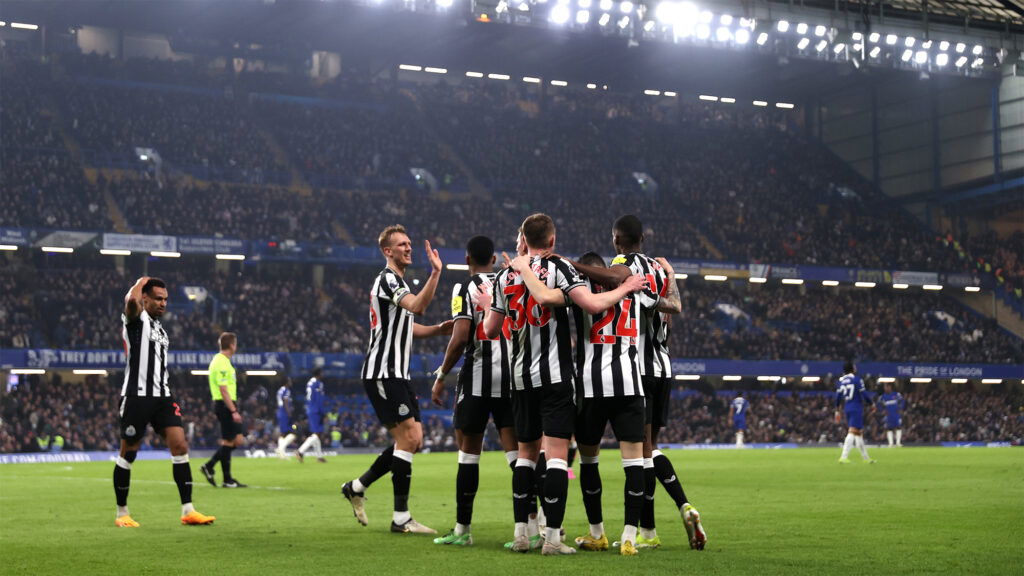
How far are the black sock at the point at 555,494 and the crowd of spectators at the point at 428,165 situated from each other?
39.0 metres

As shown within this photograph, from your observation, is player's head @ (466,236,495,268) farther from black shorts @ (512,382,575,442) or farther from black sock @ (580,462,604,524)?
→ black sock @ (580,462,604,524)

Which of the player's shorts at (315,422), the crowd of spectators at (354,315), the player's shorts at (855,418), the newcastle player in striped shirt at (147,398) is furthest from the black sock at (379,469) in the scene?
the crowd of spectators at (354,315)

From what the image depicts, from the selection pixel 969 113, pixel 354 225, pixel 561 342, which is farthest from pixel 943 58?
pixel 561 342

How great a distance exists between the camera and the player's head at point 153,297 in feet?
37.0

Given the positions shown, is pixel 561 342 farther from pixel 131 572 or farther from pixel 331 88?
pixel 331 88

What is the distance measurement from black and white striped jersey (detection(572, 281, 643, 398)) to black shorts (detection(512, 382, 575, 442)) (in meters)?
0.16

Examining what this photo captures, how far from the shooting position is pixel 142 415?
1125cm

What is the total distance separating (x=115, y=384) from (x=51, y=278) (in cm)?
466

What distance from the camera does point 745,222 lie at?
58.0 m

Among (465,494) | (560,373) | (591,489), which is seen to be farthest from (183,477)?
(560,373)

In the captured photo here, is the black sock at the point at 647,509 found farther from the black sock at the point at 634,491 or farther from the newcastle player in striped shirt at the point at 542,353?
the newcastle player in striped shirt at the point at 542,353

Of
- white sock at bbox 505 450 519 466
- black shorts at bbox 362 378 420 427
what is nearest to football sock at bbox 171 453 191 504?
black shorts at bbox 362 378 420 427

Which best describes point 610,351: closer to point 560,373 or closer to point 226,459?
point 560,373

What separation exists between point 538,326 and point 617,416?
2.84ft
